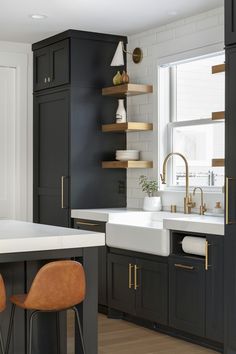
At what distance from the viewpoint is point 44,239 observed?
12.5ft

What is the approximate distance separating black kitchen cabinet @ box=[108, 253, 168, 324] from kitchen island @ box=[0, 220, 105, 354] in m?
1.26

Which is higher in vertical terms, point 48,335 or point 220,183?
point 220,183

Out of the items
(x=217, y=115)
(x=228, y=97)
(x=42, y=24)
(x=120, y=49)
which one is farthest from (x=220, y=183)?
(x=42, y=24)

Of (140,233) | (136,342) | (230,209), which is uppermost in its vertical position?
(230,209)

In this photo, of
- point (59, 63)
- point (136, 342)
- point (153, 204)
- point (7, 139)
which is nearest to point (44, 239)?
point (136, 342)

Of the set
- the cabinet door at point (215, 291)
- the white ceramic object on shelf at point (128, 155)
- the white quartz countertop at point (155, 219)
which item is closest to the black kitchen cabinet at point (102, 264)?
the white quartz countertop at point (155, 219)

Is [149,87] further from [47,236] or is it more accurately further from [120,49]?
[47,236]

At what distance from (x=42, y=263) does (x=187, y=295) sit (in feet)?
4.61

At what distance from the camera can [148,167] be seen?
21.1 feet

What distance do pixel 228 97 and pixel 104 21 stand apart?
6.27 ft

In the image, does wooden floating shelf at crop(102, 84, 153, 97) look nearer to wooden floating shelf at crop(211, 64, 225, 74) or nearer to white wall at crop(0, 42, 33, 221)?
white wall at crop(0, 42, 33, 221)

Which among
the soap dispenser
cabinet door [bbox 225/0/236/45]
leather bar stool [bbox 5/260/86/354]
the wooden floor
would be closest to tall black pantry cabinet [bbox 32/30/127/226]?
the wooden floor

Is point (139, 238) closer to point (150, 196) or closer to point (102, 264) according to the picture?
point (102, 264)

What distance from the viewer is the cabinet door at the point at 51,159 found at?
260 inches
